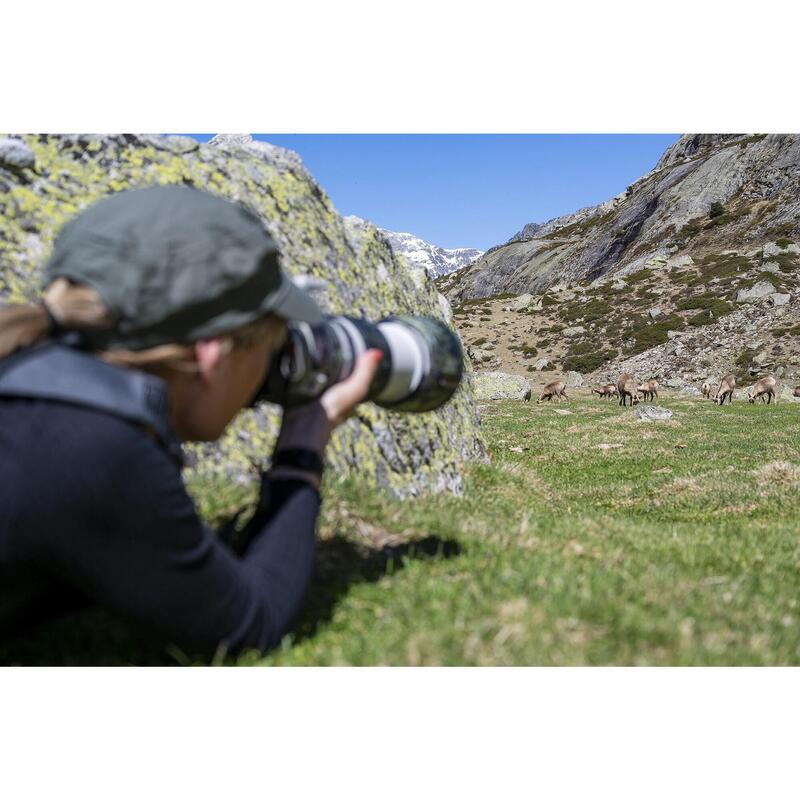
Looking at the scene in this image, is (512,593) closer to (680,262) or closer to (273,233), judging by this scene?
(273,233)

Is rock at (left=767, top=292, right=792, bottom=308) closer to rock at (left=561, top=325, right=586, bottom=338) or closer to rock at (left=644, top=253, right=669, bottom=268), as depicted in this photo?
rock at (left=561, top=325, right=586, bottom=338)

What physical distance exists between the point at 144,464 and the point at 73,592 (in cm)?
90

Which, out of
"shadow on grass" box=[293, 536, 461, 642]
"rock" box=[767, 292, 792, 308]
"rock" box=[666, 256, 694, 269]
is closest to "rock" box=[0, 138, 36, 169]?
"shadow on grass" box=[293, 536, 461, 642]

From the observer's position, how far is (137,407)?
2863 millimetres

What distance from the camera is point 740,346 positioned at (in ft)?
221

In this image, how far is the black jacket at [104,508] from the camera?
108 inches

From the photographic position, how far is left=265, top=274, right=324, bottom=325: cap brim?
10.8 feet

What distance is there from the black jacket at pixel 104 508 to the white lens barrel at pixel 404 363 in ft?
4.47

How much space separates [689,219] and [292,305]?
125 meters

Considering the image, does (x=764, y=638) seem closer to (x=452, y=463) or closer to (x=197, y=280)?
(x=197, y=280)

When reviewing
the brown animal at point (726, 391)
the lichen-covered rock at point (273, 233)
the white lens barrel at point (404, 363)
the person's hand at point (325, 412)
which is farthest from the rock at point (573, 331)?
the person's hand at point (325, 412)

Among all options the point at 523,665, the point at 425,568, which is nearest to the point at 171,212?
the point at 523,665

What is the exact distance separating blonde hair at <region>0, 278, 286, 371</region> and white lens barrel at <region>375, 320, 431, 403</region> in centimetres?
113

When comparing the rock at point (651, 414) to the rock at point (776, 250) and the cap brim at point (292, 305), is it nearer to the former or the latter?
the cap brim at point (292, 305)
